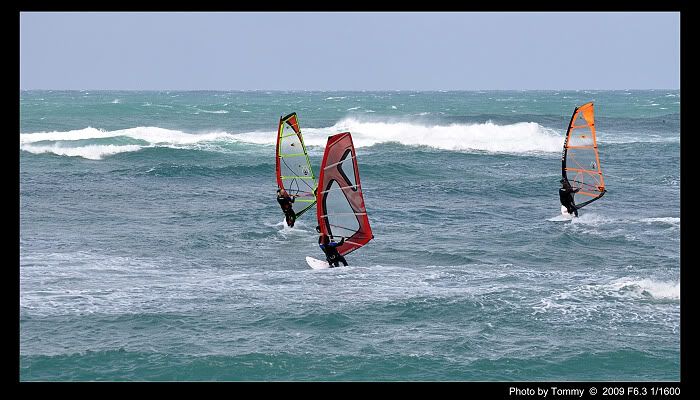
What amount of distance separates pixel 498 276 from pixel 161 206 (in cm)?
1436

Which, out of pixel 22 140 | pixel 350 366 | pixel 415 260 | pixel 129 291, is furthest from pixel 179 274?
pixel 22 140

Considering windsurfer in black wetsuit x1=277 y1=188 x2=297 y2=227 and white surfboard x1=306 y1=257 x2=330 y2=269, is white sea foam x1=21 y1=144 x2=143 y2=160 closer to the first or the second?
windsurfer in black wetsuit x1=277 y1=188 x2=297 y2=227

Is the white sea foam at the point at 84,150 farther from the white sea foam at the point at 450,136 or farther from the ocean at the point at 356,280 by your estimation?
the white sea foam at the point at 450,136

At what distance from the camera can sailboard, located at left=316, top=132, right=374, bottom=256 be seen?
2044 cm

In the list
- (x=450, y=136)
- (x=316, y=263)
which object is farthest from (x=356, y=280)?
(x=450, y=136)

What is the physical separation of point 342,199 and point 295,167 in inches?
273

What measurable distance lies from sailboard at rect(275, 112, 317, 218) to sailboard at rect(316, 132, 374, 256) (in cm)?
556

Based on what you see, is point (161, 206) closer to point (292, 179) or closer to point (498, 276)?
point (292, 179)

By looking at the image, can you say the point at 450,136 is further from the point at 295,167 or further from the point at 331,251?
the point at 331,251

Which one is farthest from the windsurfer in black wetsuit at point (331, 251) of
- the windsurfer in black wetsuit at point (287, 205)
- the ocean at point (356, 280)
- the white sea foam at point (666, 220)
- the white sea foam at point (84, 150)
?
the white sea foam at point (84, 150)

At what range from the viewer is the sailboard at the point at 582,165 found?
27.8 meters

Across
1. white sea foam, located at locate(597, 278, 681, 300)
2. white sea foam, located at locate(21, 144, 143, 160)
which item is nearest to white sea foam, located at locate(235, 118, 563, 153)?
white sea foam, located at locate(21, 144, 143, 160)

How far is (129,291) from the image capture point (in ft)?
61.2

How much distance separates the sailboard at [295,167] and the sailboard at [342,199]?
5.56 m
